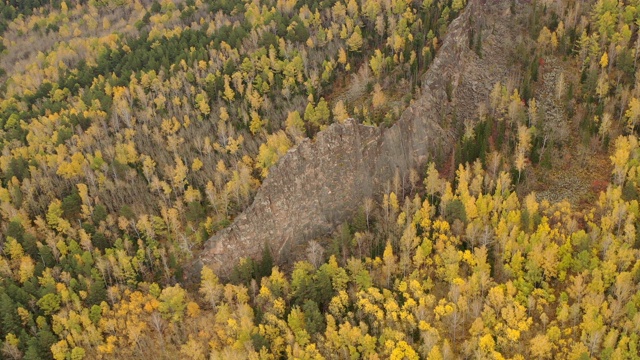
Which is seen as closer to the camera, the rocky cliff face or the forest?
the forest

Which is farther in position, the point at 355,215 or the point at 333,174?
the point at 355,215

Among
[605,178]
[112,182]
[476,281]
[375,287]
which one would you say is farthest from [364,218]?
[112,182]

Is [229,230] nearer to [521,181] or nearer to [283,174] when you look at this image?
[283,174]

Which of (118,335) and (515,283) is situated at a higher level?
(515,283)

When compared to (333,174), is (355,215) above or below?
below
